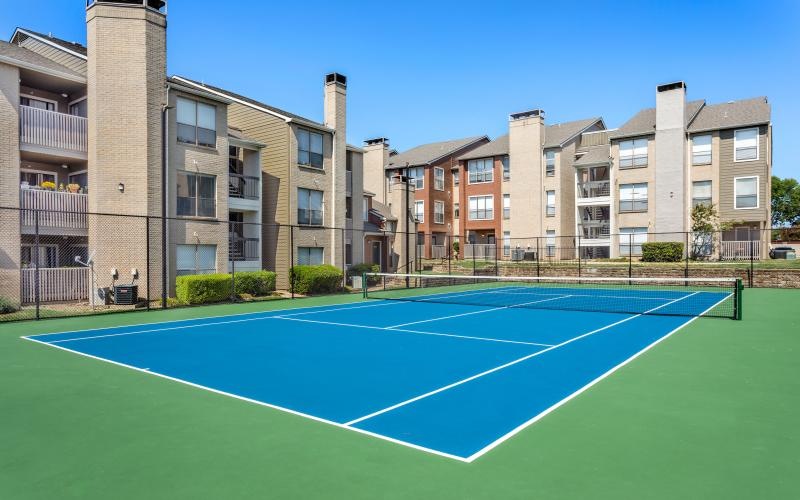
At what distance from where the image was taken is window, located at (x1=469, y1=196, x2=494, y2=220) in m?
51.2

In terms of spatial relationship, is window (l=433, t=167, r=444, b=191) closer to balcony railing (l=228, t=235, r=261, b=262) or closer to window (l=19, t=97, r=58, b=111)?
balcony railing (l=228, t=235, r=261, b=262)

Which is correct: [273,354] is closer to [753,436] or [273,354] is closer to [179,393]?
[179,393]

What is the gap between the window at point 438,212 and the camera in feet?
173

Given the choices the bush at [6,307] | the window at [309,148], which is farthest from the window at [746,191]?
the bush at [6,307]

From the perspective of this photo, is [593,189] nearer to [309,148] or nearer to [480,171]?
[480,171]

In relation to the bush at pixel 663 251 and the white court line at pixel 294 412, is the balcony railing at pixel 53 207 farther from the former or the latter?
the bush at pixel 663 251

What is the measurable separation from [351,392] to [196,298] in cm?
1515

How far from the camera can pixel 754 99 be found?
4106cm

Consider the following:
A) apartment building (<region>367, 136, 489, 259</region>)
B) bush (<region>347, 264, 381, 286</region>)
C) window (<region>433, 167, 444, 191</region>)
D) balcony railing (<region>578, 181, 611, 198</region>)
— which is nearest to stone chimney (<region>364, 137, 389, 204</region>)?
apartment building (<region>367, 136, 489, 259</region>)

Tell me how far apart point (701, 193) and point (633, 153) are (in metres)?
5.88

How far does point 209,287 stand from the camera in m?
21.2

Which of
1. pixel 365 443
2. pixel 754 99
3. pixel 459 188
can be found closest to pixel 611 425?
pixel 365 443

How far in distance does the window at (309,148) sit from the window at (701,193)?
1104 inches

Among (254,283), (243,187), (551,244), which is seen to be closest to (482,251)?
(551,244)
